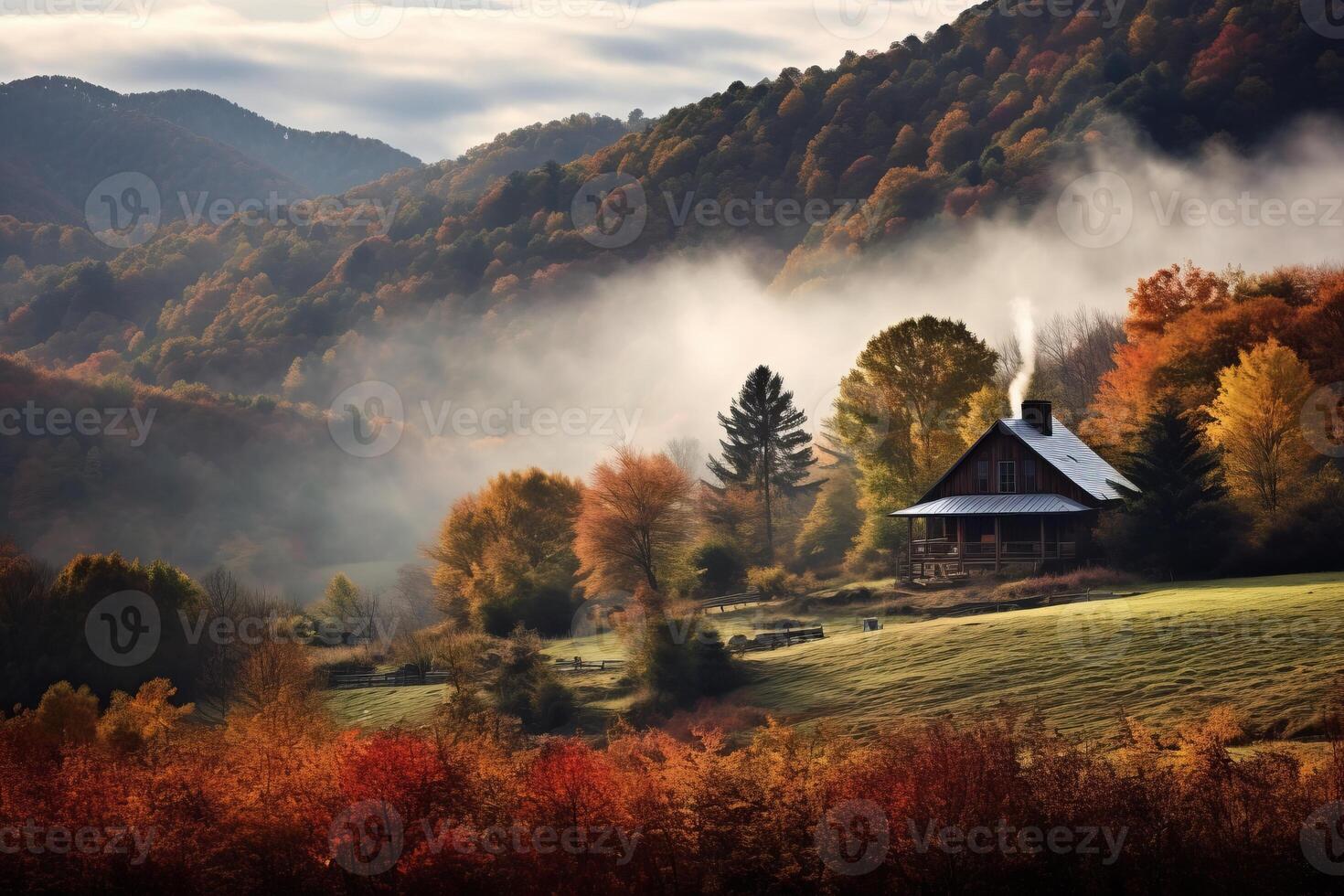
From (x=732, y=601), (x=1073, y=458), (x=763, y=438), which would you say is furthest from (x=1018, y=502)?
(x=763, y=438)

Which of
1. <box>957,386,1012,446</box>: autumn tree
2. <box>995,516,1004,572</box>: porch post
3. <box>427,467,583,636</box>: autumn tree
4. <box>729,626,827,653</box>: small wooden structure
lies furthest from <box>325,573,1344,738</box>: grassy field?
<box>957,386,1012,446</box>: autumn tree

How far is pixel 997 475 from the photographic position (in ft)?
213

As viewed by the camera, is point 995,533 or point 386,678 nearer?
point 995,533

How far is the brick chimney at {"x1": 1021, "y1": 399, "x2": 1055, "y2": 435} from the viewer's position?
6656cm

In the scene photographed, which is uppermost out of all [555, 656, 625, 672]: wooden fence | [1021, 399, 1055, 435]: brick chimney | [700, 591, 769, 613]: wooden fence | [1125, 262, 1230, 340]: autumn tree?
[1125, 262, 1230, 340]: autumn tree

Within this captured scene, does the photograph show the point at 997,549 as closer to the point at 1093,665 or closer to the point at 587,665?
the point at 587,665

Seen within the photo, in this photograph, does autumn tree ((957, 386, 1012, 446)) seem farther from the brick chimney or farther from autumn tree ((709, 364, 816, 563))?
autumn tree ((709, 364, 816, 563))

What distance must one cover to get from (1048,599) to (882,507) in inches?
943

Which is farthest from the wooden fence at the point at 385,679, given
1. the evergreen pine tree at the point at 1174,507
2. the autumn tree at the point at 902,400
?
the evergreen pine tree at the point at 1174,507

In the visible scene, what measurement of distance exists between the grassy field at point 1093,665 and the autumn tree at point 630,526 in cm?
1784

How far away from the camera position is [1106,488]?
6238 cm

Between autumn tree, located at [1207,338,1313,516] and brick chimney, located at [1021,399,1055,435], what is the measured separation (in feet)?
27.0

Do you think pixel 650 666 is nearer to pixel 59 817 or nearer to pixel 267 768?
pixel 267 768

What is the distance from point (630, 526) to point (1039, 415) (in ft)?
76.5
